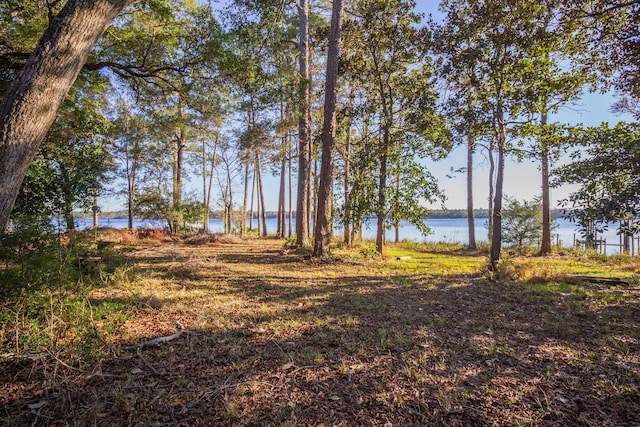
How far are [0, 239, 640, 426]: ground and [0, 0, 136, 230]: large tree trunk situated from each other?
1.65 meters

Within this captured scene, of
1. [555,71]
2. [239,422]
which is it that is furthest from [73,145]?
[555,71]

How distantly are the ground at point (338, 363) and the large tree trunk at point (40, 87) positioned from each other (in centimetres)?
165

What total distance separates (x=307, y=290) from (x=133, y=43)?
645 centimetres

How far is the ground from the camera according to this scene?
190 centimetres

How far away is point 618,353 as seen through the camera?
281 centimetres

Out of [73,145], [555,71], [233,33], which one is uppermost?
[233,33]

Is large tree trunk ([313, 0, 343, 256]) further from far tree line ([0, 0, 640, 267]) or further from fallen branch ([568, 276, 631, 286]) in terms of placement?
fallen branch ([568, 276, 631, 286])

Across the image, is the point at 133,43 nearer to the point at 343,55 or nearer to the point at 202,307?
the point at 343,55

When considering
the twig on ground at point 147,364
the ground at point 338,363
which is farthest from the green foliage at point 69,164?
the twig on ground at point 147,364

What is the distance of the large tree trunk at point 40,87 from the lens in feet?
9.30

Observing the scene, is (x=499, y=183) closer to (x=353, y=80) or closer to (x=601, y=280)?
(x=601, y=280)

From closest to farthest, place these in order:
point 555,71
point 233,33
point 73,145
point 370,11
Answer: point 555,71 < point 233,33 < point 73,145 < point 370,11

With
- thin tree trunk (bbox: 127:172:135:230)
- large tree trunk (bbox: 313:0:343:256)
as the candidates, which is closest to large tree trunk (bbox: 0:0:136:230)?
large tree trunk (bbox: 313:0:343:256)

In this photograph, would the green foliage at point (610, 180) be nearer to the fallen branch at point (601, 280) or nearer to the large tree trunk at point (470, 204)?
the fallen branch at point (601, 280)
